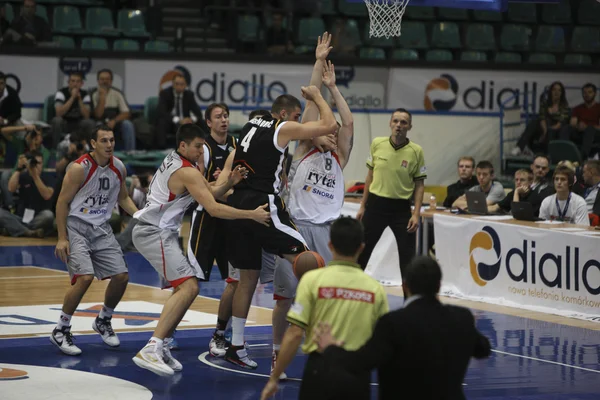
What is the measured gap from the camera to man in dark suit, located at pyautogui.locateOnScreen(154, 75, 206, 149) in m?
18.1

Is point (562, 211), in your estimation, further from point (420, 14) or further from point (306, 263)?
point (420, 14)

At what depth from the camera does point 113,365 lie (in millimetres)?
8023

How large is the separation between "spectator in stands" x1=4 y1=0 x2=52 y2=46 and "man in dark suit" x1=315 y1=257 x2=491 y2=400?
51.3 feet

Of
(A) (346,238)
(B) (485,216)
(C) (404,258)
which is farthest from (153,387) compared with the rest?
(B) (485,216)

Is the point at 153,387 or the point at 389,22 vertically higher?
the point at 389,22

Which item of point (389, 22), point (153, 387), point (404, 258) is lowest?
point (153, 387)

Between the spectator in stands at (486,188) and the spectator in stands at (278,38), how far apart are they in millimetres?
8100

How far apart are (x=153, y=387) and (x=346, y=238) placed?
2.89 metres

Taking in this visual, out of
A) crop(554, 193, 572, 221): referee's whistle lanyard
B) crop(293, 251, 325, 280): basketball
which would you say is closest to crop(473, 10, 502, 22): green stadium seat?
crop(554, 193, 572, 221): referee's whistle lanyard

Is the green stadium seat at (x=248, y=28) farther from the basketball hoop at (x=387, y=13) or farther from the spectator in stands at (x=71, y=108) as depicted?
the basketball hoop at (x=387, y=13)

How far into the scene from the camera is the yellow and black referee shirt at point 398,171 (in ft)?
34.4

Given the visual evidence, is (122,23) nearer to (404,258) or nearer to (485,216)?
(485,216)

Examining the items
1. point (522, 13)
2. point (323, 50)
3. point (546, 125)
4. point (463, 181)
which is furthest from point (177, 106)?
point (323, 50)

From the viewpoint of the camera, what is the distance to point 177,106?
1827cm
